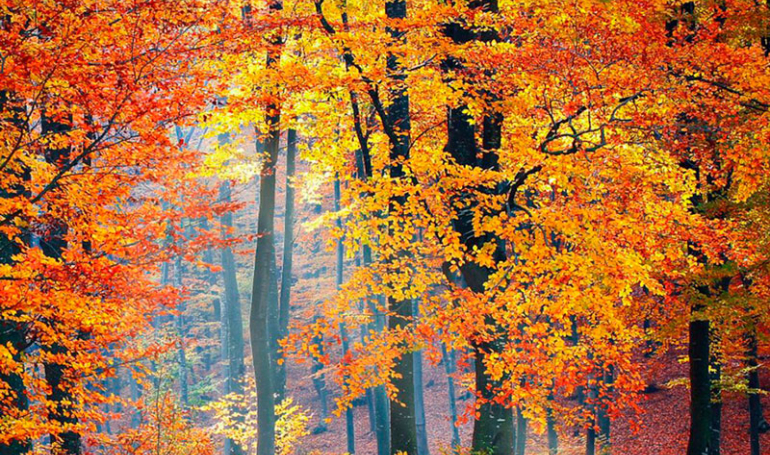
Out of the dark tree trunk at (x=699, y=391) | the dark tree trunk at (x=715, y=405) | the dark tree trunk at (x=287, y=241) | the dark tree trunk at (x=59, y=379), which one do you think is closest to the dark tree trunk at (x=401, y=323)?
the dark tree trunk at (x=287, y=241)

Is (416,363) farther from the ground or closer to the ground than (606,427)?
farther from the ground

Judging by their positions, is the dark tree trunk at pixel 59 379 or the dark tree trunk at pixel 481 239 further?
the dark tree trunk at pixel 59 379

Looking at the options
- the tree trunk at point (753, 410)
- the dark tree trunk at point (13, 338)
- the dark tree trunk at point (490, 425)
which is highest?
the dark tree trunk at point (13, 338)

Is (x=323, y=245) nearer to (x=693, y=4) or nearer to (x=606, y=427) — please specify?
(x=606, y=427)

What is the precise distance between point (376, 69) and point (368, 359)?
4.59 meters

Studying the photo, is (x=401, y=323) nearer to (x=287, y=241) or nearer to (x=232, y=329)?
(x=287, y=241)

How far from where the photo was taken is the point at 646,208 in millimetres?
8969

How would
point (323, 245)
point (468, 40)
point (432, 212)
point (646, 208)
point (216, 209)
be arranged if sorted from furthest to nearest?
point (323, 245) < point (216, 209) < point (468, 40) < point (432, 212) < point (646, 208)

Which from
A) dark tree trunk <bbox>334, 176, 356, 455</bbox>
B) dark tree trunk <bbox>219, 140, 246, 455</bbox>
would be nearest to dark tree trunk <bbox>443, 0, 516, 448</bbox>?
dark tree trunk <bbox>219, 140, 246, 455</bbox>

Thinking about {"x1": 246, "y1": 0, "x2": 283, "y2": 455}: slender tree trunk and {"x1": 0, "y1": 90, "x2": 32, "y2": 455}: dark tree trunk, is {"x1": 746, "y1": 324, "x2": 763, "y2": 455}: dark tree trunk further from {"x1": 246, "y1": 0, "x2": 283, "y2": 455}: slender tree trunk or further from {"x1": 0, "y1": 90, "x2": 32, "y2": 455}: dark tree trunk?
{"x1": 0, "y1": 90, "x2": 32, "y2": 455}: dark tree trunk

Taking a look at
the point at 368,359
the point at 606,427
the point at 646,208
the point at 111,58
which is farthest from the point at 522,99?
the point at 606,427

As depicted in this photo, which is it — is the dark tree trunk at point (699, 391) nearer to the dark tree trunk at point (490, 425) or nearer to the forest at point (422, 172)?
the forest at point (422, 172)

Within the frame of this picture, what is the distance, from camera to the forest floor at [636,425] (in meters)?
20.0

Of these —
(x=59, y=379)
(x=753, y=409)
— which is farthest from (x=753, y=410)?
(x=59, y=379)
